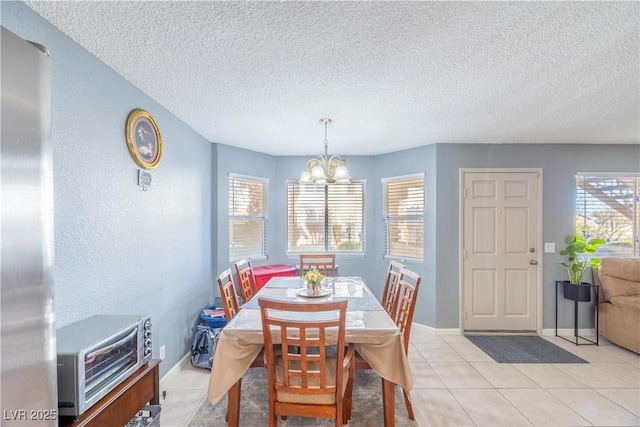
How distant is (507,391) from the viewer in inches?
98.7

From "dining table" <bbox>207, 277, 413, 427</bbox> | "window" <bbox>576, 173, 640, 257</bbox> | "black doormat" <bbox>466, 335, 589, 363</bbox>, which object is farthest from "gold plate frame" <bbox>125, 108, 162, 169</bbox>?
"window" <bbox>576, 173, 640, 257</bbox>

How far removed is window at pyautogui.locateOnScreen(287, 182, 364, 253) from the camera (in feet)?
14.9

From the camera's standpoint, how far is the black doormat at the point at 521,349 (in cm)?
310

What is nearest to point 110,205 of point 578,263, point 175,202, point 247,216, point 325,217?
point 175,202

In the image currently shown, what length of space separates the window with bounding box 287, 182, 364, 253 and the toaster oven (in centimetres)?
302

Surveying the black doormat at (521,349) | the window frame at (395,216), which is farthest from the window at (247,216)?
the black doormat at (521,349)

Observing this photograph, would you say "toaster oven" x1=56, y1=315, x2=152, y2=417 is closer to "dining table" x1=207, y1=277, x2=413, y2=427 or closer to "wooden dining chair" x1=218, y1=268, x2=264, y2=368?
"dining table" x1=207, y1=277, x2=413, y2=427

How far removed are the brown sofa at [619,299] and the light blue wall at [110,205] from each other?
4.80m

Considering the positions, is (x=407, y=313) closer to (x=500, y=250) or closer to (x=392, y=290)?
(x=392, y=290)

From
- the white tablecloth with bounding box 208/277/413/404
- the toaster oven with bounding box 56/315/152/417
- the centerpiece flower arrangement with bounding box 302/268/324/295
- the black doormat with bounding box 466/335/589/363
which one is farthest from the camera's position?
the black doormat with bounding box 466/335/589/363

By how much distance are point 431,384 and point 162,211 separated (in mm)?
2866

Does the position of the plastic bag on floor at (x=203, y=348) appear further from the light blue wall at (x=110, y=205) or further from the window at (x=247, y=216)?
the window at (x=247, y=216)

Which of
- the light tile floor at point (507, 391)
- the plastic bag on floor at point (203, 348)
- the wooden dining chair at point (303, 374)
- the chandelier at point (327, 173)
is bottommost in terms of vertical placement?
the light tile floor at point (507, 391)

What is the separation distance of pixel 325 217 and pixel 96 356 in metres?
3.48
